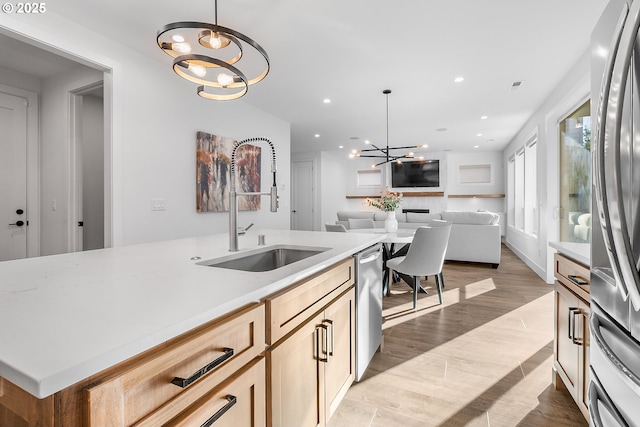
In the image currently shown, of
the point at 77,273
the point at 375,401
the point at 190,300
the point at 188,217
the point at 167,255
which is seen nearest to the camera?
the point at 190,300

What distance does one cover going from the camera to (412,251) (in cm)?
312

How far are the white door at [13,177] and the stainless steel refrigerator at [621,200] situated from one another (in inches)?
187

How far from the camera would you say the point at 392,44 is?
289 centimetres

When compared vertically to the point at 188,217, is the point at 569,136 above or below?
Answer: above

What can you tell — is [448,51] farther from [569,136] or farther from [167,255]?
[167,255]

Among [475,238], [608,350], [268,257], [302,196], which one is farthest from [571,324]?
[302,196]

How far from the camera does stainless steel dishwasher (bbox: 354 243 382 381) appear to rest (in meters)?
1.78

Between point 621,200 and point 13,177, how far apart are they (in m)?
4.86

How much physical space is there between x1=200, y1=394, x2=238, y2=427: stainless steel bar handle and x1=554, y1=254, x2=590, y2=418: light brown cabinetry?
1.45m

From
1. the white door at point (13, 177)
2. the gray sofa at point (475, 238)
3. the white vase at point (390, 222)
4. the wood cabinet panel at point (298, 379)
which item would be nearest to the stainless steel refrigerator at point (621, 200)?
the wood cabinet panel at point (298, 379)

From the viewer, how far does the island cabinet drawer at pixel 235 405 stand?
69cm

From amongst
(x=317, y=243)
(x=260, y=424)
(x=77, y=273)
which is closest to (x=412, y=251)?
(x=317, y=243)

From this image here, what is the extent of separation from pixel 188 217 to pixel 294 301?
2962 mm

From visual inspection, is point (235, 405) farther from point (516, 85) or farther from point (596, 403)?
point (516, 85)
